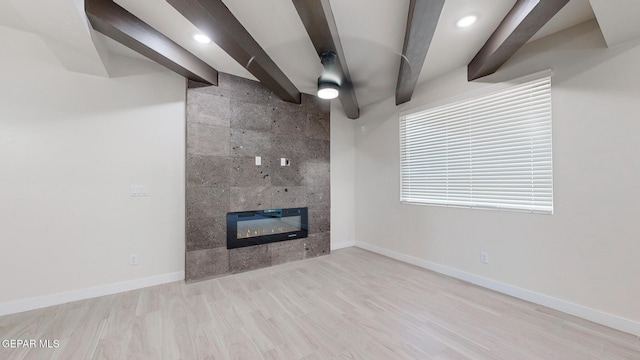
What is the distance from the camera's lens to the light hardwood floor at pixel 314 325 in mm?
1778

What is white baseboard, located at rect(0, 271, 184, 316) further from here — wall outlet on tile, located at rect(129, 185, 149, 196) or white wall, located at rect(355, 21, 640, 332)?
white wall, located at rect(355, 21, 640, 332)

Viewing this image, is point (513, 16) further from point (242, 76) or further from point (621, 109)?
point (242, 76)

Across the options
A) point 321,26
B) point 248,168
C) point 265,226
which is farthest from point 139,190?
point 321,26

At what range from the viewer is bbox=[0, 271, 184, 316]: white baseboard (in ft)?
7.58

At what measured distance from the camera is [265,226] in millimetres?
3674

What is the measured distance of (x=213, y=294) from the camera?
2.72m

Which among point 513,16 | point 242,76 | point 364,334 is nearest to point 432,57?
point 513,16

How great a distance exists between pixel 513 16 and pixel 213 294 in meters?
3.97

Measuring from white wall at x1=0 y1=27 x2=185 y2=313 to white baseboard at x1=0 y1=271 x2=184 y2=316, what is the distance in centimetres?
1

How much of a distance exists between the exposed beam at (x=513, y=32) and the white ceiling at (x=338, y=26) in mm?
74

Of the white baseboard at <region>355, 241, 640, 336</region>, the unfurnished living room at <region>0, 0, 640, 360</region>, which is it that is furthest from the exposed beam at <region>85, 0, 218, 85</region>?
the white baseboard at <region>355, 241, 640, 336</region>

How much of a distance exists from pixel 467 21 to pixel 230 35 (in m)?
2.16

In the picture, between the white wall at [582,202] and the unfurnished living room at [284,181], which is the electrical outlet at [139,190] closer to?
the unfurnished living room at [284,181]

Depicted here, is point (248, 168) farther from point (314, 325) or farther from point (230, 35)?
point (314, 325)
